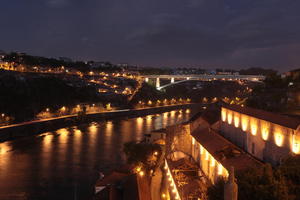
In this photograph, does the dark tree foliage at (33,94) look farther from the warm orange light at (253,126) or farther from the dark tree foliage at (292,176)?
the dark tree foliage at (292,176)

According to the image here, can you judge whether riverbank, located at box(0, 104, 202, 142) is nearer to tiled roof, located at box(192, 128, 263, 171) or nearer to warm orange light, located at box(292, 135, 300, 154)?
tiled roof, located at box(192, 128, 263, 171)

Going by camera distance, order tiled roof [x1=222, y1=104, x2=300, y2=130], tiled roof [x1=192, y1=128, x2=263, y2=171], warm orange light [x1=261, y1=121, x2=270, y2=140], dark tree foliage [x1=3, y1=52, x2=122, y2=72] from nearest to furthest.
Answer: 1. tiled roof [x1=192, y1=128, x2=263, y2=171]
2. tiled roof [x1=222, y1=104, x2=300, y2=130]
3. warm orange light [x1=261, y1=121, x2=270, y2=140]
4. dark tree foliage [x1=3, y1=52, x2=122, y2=72]

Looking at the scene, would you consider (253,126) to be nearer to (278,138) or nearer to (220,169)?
(278,138)

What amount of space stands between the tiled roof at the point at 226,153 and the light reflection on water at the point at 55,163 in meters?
2.56

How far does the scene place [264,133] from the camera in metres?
4.52

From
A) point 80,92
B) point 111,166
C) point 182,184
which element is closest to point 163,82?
point 80,92

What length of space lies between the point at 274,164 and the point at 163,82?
35.1 meters

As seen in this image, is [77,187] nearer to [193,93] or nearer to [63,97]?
[63,97]

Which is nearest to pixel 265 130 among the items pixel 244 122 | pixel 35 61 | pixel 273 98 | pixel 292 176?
pixel 244 122

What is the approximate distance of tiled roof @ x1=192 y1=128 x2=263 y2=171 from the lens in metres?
3.80

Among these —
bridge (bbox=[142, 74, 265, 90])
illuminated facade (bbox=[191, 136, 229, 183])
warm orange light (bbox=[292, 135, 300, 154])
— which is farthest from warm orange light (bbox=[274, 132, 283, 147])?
bridge (bbox=[142, 74, 265, 90])

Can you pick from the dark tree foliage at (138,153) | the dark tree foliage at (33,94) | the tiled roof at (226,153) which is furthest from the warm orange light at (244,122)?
the dark tree foliage at (33,94)

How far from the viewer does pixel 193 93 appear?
37.2 metres

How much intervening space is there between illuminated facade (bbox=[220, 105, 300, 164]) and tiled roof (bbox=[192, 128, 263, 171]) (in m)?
0.32
